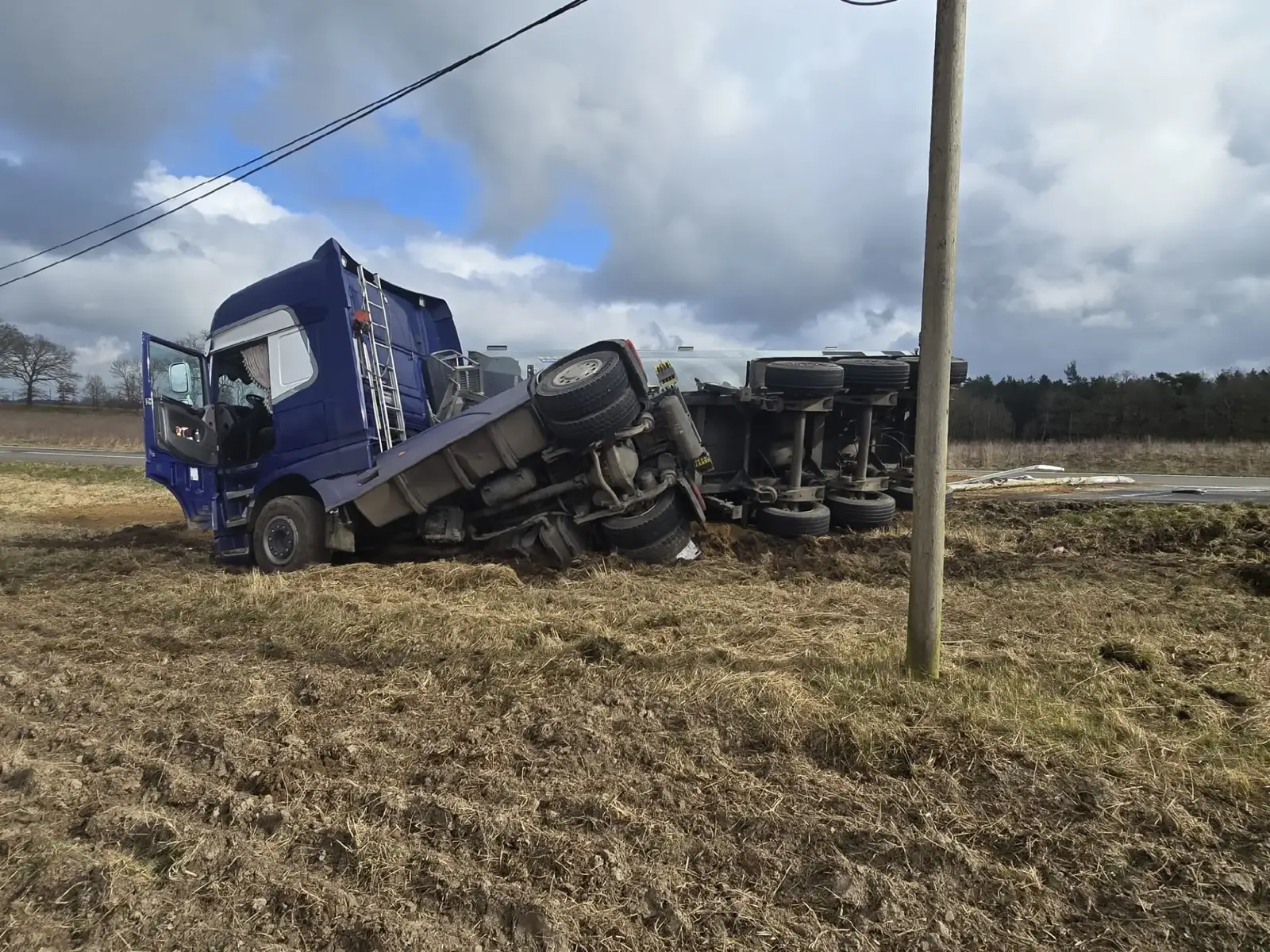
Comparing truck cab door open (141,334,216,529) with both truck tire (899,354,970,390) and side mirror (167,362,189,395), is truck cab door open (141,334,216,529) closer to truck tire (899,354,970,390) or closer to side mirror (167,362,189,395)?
side mirror (167,362,189,395)

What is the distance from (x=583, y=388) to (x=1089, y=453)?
30.6 meters

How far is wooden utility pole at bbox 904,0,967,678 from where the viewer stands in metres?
3.46

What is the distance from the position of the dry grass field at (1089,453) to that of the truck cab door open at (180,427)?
24895 millimetres

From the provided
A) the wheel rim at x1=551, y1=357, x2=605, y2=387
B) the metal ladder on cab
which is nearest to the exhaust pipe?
the wheel rim at x1=551, y1=357, x2=605, y2=387

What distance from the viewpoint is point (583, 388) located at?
6.43m

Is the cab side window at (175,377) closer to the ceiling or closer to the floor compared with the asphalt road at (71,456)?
closer to the ceiling

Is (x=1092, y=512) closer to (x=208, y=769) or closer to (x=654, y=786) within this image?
(x=654, y=786)

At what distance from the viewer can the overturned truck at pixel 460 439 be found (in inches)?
269

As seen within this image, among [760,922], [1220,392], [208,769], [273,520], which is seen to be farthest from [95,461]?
[1220,392]

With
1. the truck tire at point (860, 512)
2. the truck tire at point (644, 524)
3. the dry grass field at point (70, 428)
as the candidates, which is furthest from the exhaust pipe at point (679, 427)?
the dry grass field at point (70, 428)

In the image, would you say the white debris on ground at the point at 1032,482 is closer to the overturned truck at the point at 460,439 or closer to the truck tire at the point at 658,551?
the overturned truck at the point at 460,439

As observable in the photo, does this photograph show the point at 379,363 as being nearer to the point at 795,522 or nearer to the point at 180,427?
the point at 180,427

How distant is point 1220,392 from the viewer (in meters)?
40.6

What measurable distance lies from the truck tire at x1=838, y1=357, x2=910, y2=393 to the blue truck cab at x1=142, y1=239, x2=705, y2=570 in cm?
203
